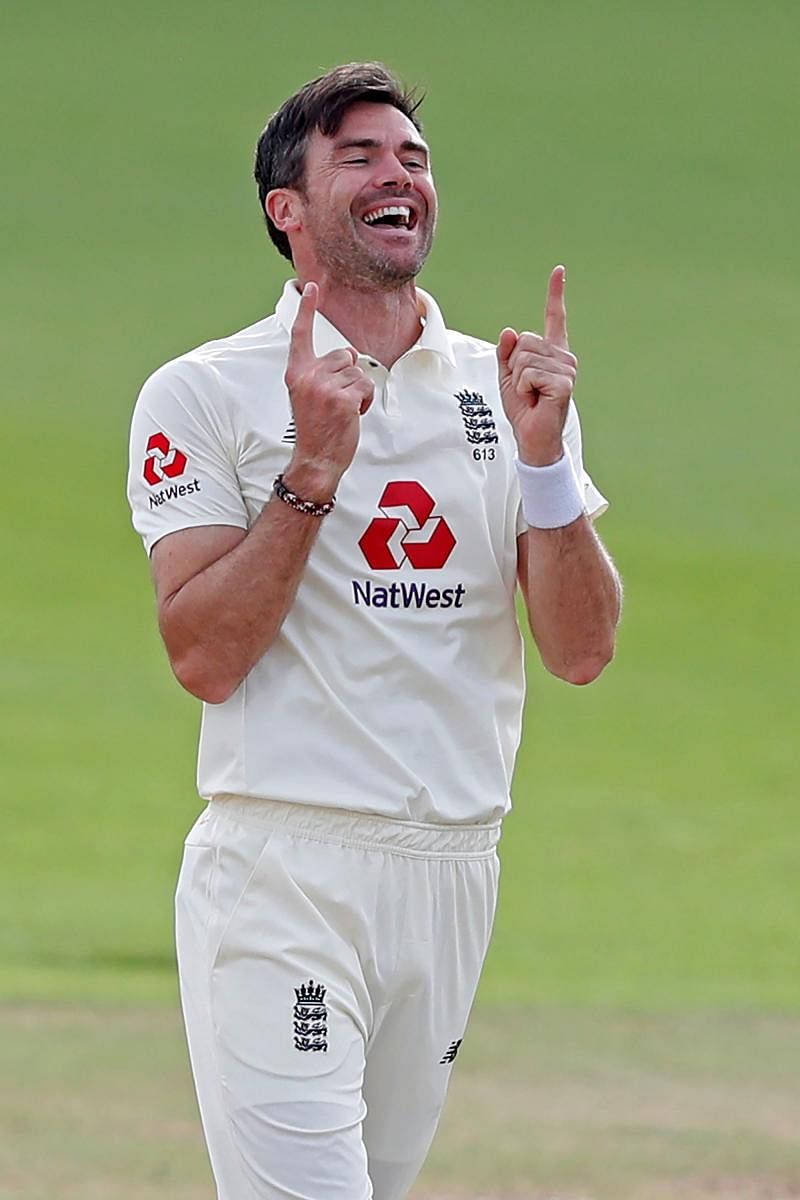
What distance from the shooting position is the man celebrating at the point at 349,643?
2895 millimetres

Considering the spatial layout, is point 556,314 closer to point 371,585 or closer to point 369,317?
point 369,317

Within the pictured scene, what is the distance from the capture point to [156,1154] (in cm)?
569

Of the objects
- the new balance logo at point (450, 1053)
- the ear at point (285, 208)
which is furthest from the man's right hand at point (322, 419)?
the new balance logo at point (450, 1053)

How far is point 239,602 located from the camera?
286 centimetres

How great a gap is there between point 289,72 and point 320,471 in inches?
645

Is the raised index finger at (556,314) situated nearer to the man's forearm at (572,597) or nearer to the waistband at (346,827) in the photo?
the man's forearm at (572,597)

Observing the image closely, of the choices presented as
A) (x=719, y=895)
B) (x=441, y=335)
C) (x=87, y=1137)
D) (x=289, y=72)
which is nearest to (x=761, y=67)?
(x=289, y=72)

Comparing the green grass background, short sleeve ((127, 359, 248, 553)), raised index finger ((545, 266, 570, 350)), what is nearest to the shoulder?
short sleeve ((127, 359, 248, 553))

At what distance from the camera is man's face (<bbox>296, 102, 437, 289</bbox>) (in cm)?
310

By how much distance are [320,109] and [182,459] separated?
1.84 feet

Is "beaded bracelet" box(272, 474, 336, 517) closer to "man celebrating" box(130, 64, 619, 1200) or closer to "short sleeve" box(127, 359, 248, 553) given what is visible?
"man celebrating" box(130, 64, 619, 1200)

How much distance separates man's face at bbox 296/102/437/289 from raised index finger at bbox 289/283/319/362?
20 cm

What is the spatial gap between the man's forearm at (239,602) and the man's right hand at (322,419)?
0.05 m

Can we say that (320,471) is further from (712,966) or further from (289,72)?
(289,72)
